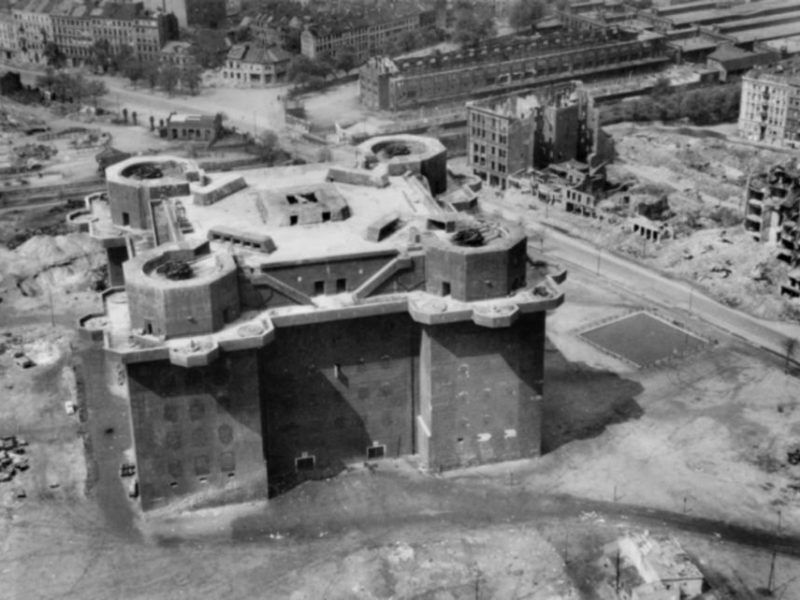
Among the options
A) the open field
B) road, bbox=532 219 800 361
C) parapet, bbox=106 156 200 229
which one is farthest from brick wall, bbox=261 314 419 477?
road, bbox=532 219 800 361

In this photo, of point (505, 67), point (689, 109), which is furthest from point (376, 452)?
point (505, 67)

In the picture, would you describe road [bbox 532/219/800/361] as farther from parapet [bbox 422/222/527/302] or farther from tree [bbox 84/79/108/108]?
tree [bbox 84/79/108/108]

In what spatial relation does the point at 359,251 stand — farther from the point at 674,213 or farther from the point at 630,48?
the point at 630,48

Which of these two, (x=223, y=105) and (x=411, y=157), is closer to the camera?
(x=411, y=157)

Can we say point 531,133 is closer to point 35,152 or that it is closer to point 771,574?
point 35,152

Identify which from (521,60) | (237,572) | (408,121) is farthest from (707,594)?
(521,60)
